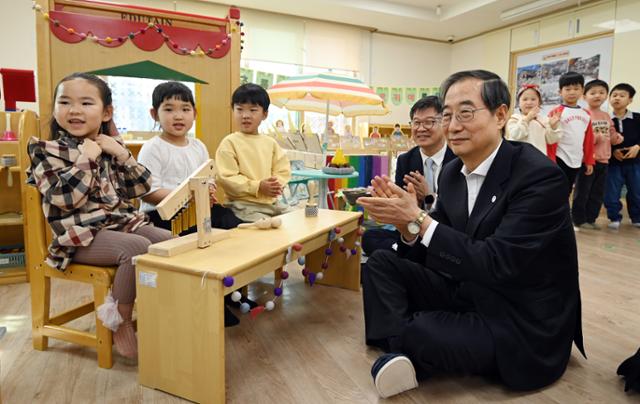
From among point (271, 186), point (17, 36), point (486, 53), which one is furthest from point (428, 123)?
point (486, 53)

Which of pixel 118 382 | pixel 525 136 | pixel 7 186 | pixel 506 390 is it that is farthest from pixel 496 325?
pixel 525 136

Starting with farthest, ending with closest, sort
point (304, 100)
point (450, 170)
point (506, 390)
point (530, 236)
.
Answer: point (304, 100) → point (450, 170) → point (506, 390) → point (530, 236)

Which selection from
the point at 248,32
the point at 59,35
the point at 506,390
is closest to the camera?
the point at 506,390

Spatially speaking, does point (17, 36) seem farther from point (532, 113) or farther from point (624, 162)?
point (624, 162)

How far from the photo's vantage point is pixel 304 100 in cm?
434

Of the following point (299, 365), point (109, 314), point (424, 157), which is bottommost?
point (299, 365)

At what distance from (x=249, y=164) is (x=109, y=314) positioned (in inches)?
44.0

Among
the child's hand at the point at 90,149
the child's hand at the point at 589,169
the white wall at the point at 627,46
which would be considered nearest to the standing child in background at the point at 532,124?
Answer: the child's hand at the point at 589,169

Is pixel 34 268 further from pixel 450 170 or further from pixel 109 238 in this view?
pixel 450 170

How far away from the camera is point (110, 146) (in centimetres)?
175

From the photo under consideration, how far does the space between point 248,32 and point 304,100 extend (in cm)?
268

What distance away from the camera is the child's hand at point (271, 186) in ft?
7.53

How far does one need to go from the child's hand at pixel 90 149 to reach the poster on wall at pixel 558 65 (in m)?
6.12

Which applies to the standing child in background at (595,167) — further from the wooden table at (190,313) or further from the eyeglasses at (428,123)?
the wooden table at (190,313)
